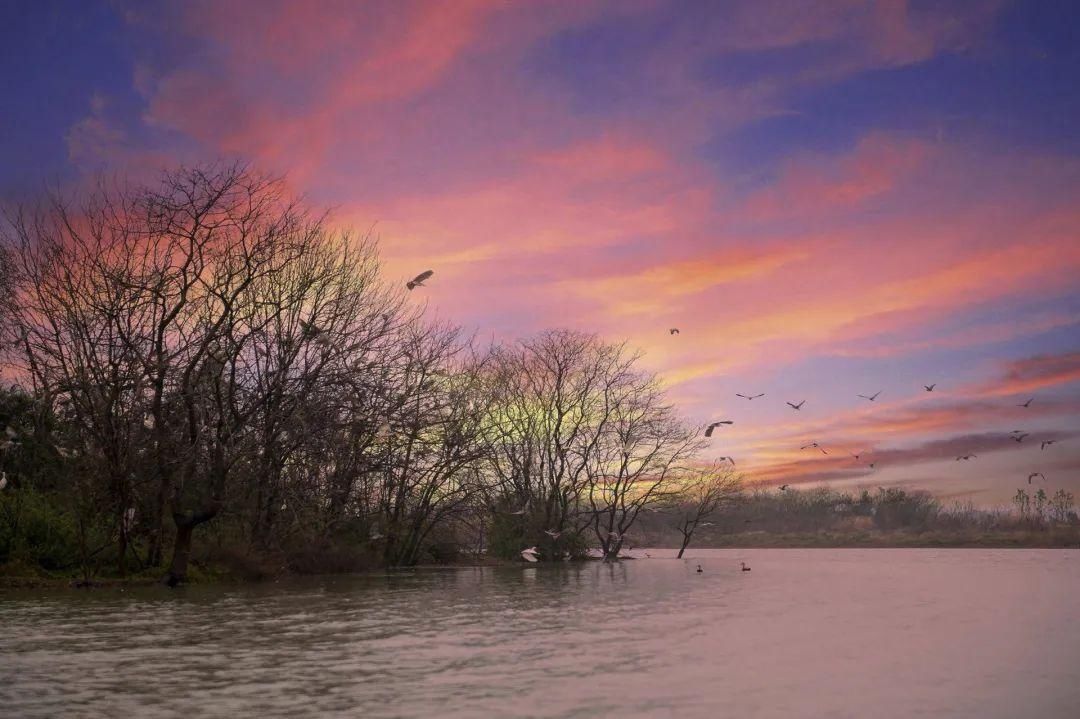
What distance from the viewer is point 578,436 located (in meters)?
50.8

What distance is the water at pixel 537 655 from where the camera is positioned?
8.48m

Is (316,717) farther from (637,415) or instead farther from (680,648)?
(637,415)

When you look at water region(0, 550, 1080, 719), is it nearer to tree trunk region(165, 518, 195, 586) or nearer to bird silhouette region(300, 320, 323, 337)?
tree trunk region(165, 518, 195, 586)

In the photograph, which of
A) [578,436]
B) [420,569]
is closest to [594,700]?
[420,569]

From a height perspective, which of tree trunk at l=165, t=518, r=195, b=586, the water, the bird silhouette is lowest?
the water

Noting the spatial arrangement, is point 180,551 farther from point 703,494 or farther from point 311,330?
point 703,494

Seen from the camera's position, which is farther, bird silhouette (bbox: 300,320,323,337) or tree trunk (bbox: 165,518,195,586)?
bird silhouette (bbox: 300,320,323,337)

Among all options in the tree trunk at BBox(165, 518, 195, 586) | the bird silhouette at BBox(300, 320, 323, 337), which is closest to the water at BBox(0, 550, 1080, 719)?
the tree trunk at BBox(165, 518, 195, 586)

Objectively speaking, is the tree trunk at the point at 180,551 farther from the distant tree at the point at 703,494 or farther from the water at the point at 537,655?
the distant tree at the point at 703,494

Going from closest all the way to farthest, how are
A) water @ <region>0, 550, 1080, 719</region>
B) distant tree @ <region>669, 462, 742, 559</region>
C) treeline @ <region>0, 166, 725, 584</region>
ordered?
water @ <region>0, 550, 1080, 719</region>
treeline @ <region>0, 166, 725, 584</region>
distant tree @ <region>669, 462, 742, 559</region>

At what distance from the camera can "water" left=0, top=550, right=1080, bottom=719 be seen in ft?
27.8

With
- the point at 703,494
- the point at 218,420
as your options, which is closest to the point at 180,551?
the point at 218,420

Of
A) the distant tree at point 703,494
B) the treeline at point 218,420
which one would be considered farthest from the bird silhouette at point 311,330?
the distant tree at point 703,494

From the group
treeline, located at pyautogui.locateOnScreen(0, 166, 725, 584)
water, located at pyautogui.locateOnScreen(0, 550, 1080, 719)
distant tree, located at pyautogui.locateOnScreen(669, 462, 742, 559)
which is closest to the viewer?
water, located at pyautogui.locateOnScreen(0, 550, 1080, 719)
